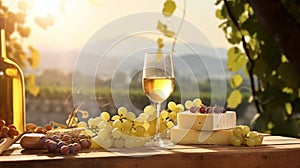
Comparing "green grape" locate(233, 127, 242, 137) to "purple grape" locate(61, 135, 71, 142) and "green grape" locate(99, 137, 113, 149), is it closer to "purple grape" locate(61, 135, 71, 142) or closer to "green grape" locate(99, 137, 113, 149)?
"green grape" locate(99, 137, 113, 149)

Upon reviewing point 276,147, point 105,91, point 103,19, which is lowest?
point 276,147

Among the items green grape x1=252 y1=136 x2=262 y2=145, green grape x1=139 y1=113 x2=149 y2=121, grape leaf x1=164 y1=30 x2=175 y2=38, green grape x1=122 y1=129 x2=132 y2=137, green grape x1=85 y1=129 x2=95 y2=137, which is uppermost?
grape leaf x1=164 y1=30 x2=175 y2=38

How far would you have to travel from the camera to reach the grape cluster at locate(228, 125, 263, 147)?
1.63 metres

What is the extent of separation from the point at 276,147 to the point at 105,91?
527 millimetres

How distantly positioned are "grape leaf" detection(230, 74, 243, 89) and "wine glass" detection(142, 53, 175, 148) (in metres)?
1.87

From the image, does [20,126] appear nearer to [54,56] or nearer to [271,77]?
[54,56]

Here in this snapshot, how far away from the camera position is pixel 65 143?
A: 1508 mm

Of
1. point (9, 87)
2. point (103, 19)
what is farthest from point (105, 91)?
point (103, 19)

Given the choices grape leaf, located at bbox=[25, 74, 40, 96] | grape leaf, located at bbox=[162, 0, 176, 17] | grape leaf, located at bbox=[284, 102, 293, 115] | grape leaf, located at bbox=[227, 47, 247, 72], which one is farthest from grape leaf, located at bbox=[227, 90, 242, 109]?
grape leaf, located at bbox=[25, 74, 40, 96]

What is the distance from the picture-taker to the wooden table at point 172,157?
1.40 m

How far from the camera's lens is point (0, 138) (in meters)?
1.72

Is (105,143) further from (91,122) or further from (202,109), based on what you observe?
(202,109)

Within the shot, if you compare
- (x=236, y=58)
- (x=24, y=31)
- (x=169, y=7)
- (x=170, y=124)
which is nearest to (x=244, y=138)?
(x=170, y=124)

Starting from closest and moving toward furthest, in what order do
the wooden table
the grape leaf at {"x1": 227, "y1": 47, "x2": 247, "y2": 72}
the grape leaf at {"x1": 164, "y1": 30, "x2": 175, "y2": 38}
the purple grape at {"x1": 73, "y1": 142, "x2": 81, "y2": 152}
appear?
1. the wooden table
2. the purple grape at {"x1": 73, "y1": 142, "x2": 81, "y2": 152}
3. the grape leaf at {"x1": 164, "y1": 30, "x2": 175, "y2": 38}
4. the grape leaf at {"x1": 227, "y1": 47, "x2": 247, "y2": 72}
